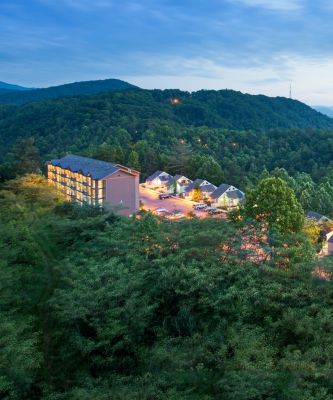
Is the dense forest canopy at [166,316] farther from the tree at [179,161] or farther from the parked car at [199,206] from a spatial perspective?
the tree at [179,161]

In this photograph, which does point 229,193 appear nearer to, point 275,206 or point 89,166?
point 89,166

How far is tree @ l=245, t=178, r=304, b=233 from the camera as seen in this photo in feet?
59.8

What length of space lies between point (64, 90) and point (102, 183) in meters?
130

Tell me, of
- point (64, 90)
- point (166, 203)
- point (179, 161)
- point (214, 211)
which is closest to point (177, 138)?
point (179, 161)

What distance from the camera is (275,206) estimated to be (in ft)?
61.0

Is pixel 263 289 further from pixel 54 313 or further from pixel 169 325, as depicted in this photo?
pixel 54 313

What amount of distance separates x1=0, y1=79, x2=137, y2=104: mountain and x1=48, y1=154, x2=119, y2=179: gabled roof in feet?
351

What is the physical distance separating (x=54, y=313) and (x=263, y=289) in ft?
15.9

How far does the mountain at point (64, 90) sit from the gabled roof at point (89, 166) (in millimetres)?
107078

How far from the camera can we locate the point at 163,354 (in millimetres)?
8125

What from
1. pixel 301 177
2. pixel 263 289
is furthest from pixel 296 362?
pixel 301 177

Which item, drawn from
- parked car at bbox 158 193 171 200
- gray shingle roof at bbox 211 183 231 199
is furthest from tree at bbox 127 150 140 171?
gray shingle roof at bbox 211 183 231 199

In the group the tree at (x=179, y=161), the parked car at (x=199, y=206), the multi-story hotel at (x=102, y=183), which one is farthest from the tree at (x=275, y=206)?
the tree at (x=179, y=161)

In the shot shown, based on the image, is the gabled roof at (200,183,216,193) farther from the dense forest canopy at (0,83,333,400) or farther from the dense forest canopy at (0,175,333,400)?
the dense forest canopy at (0,175,333,400)
